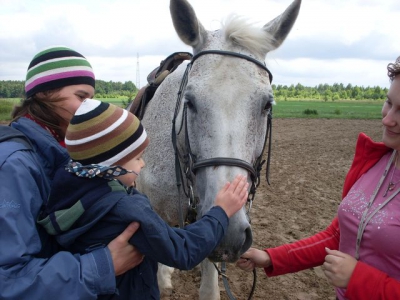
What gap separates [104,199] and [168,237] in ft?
1.07

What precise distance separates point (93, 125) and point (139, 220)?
46 centimetres

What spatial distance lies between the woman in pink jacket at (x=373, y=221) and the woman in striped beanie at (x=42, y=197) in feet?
3.57

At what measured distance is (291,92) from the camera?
10162 cm

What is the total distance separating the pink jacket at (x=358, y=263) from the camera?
1683mm

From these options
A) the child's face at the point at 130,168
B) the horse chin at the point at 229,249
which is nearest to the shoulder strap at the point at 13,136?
the child's face at the point at 130,168

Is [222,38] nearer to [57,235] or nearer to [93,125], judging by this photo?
[93,125]

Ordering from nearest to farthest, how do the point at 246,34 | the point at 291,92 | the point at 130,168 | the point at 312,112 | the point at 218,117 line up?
the point at 130,168, the point at 218,117, the point at 246,34, the point at 312,112, the point at 291,92

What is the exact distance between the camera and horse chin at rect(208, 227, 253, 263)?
200cm

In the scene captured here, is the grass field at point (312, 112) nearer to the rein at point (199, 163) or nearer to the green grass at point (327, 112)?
the green grass at point (327, 112)

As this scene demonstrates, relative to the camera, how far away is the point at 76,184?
152 cm

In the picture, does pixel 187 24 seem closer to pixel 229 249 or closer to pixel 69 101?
pixel 69 101

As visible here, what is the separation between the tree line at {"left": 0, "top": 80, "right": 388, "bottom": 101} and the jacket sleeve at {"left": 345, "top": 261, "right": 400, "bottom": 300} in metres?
15.6

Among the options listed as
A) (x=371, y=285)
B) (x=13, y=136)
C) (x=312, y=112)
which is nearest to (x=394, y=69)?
(x=371, y=285)

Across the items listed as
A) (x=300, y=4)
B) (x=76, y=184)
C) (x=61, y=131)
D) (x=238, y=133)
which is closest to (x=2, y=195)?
(x=76, y=184)
